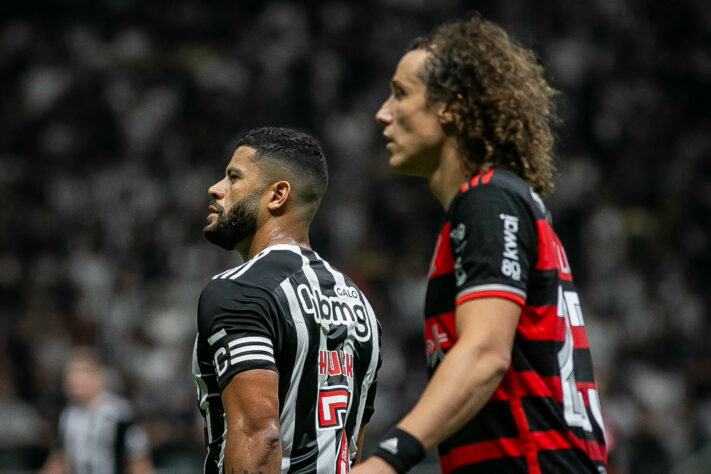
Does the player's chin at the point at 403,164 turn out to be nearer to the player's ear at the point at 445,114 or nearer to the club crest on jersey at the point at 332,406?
the player's ear at the point at 445,114

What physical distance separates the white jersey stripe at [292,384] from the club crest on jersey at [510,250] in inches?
42.4

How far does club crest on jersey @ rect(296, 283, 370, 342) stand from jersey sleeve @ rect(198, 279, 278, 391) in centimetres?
16

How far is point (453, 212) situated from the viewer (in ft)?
9.02

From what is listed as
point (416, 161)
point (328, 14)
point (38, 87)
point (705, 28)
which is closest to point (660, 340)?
point (705, 28)

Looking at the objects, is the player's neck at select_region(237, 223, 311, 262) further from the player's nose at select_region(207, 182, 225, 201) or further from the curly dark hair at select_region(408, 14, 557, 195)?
the curly dark hair at select_region(408, 14, 557, 195)

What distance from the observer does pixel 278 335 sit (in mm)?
3434

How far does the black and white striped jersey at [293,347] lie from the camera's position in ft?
11.0

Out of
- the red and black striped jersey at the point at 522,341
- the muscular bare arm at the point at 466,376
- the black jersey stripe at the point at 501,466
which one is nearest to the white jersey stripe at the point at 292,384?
the red and black striped jersey at the point at 522,341

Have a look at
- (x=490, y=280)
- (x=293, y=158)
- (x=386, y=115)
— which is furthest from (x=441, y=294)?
(x=293, y=158)

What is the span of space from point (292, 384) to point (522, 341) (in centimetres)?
108

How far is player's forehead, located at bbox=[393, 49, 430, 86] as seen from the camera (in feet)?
9.78

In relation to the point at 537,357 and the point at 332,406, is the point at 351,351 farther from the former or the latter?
the point at 537,357

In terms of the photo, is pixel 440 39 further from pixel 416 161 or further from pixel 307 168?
pixel 307 168

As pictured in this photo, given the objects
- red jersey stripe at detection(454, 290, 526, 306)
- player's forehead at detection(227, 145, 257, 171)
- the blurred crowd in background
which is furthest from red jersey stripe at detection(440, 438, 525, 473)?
the blurred crowd in background
